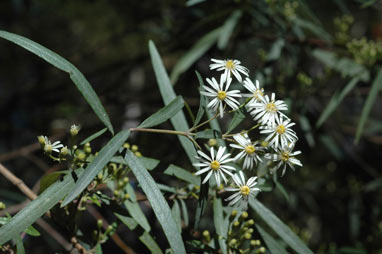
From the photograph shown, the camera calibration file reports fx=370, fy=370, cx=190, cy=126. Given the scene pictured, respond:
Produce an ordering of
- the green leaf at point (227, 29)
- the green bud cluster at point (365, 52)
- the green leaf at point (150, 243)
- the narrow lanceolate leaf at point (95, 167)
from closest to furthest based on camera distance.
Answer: the narrow lanceolate leaf at point (95, 167) < the green leaf at point (150, 243) < the green leaf at point (227, 29) < the green bud cluster at point (365, 52)

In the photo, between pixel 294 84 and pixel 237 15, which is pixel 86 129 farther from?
pixel 294 84

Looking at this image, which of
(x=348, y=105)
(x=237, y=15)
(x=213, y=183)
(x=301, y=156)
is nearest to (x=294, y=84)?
(x=237, y=15)

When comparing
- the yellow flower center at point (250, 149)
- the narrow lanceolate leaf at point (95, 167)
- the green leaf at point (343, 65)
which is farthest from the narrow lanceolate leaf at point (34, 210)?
the green leaf at point (343, 65)

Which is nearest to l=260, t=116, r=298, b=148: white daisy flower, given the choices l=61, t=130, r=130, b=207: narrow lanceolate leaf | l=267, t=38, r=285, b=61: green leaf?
l=61, t=130, r=130, b=207: narrow lanceolate leaf

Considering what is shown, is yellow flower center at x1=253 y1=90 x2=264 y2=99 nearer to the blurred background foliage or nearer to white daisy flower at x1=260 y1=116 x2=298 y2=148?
white daisy flower at x1=260 y1=116 x2=298 y2=148

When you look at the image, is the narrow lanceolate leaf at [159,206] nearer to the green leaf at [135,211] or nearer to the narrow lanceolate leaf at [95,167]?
the narrow lanceolate leaf at [95,167]

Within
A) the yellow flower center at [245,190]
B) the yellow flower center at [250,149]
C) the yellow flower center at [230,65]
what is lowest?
the yellow flower center at [245,190]
